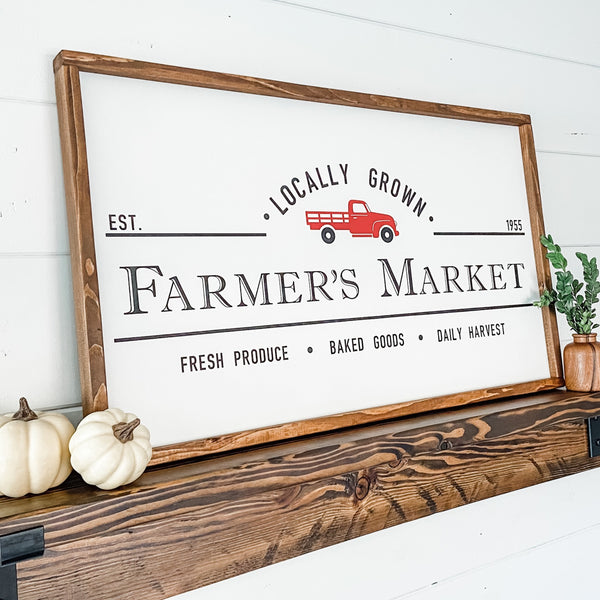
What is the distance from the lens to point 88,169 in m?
0.97

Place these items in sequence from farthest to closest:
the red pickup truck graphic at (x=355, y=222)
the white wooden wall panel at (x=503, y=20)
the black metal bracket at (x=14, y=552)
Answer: the white wooden wall panel at (x=503, y=20)
the red pickup truck graphic at (x=355, y=222)
the black metal bracket at (x=14, y=552)

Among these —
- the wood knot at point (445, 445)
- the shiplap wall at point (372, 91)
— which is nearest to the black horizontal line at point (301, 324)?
the shiplap wall at point (372, 91)

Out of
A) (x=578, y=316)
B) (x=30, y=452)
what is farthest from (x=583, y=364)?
(x=30, y=452)

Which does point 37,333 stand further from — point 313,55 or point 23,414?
point 313,55

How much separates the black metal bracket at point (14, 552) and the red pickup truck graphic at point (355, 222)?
0.65 m

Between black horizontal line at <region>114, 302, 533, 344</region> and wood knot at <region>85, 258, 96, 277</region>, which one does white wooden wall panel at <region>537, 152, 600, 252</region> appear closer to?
black horizontal line at <region>114, 302, 533, 344</region>

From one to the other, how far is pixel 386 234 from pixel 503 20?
2.19 ft

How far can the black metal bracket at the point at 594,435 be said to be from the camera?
137cm

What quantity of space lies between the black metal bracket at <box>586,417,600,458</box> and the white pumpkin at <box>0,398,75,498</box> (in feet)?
3.36

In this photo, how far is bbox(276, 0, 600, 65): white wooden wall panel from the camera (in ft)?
Answer: 4.44

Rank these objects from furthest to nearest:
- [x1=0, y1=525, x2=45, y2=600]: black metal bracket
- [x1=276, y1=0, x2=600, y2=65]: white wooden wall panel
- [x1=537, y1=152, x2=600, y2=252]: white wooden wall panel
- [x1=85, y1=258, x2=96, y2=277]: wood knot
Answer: [x1=537, y1=152, x2=600, y2=252]: white wooden wall panel < [x1=276, y1=0, x2=600, y2=65]: white wooden wall panel < [x1=85, y1=258, x2=96, y2=277]: wood knot < [x1=0, y1=525, x2=45, y2=600]: black metal bracket

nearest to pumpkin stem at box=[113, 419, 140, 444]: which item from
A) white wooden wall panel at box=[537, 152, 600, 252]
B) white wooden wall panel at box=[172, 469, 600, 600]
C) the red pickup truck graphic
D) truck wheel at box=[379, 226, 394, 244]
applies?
white wooden wall panel at box=[172, 469, 600, 600]

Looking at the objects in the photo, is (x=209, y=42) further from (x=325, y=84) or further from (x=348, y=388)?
(x=348, y=388)

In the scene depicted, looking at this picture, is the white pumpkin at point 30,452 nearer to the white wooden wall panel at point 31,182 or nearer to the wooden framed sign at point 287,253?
the wooden framed sign at point 287,253
